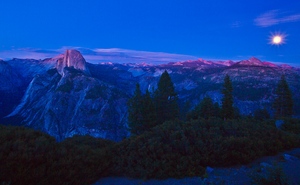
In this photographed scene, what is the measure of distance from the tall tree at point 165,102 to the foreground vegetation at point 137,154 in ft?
58.9

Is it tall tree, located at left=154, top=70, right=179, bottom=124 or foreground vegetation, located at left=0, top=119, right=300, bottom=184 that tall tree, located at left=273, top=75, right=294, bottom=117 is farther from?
foreground vegetation, located at left=0, top=119, right=300, bottom=184

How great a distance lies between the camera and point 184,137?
36.0 ft

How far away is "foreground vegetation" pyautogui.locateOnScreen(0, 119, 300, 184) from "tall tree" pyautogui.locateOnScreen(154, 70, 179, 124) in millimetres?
17959

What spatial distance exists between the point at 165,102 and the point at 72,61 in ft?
559

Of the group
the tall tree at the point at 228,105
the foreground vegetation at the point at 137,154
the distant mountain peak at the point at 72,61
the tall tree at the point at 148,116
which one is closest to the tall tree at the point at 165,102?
the tall tree at the point at 148,116

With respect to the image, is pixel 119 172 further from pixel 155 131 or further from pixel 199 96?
pixel 199 96

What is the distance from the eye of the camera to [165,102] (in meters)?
31.1

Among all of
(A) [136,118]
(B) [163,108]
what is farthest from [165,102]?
(A) [136,118]

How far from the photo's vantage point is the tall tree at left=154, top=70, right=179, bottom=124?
100 ft

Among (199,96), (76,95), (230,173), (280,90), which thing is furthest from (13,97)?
(230,173)

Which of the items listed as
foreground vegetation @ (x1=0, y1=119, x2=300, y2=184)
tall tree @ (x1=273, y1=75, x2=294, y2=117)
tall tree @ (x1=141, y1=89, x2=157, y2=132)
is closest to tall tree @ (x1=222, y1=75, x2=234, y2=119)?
tall tree @ (x1=141, y1=89, x2=157, y2=132)

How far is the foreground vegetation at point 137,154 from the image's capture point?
27.3 ft

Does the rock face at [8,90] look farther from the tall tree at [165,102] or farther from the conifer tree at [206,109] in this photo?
the conifer tree at [206,109]

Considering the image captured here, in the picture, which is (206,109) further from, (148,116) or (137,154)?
(137,154)
